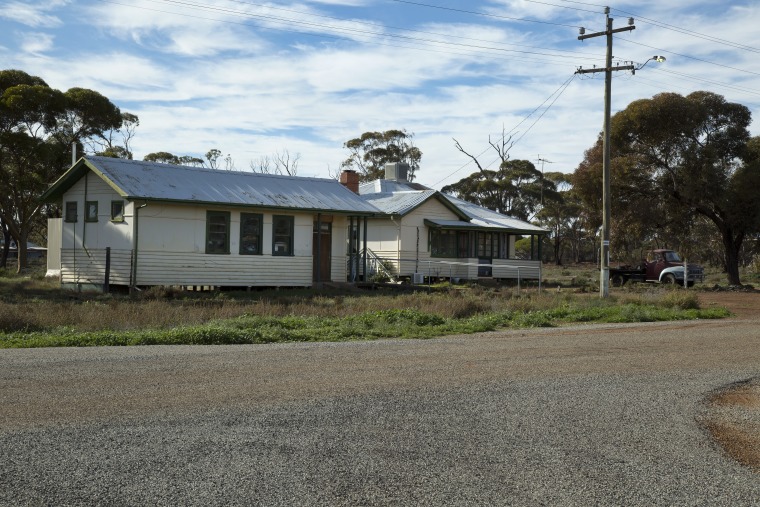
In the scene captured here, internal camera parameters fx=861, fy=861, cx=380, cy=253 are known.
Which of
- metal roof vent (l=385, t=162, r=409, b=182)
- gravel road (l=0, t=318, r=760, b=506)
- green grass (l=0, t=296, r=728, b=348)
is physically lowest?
gravel road (l=0, t=318, r=760, b=506)

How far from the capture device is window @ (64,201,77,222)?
1135 inches

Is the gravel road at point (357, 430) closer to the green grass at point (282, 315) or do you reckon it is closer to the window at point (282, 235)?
the green grass at point (282, 315)

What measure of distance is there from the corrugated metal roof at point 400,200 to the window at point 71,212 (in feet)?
43.0

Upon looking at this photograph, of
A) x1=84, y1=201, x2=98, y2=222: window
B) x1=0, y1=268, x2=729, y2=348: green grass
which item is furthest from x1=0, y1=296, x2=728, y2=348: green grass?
x1=84, y1=201, x2=98, y2=222: window

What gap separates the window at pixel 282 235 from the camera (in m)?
29.5

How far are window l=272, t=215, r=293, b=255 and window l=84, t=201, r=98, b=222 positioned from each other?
5.78 metres

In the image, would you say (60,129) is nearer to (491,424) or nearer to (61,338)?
(61,338)

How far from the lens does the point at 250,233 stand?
2891cm

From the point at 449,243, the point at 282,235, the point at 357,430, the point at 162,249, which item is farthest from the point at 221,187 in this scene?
the point at 357,430

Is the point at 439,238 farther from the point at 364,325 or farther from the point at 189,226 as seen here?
the point at 364,325

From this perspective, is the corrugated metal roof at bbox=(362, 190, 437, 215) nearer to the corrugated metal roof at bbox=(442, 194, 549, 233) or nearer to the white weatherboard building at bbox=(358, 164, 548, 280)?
the white weatherboard building at bbox=(358, 164, 548, 280)

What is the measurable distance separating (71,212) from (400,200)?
15063 millimetres

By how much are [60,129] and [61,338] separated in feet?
109

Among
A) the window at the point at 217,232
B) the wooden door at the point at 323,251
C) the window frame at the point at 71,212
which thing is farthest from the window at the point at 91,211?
the wooden door at the point at 323,251
